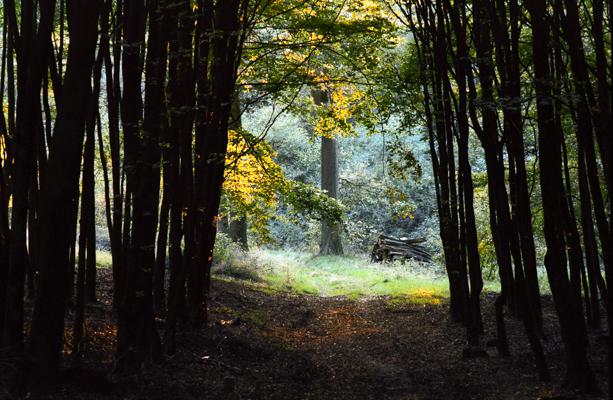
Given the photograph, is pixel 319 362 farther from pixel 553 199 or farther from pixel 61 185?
pixel 61 185

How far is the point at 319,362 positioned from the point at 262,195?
5.40m

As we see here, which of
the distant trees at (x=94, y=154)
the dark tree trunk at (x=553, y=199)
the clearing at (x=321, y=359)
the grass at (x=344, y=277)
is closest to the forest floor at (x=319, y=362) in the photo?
the clearing at (x=321, y=359)

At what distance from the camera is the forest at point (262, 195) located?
4891 millimetres

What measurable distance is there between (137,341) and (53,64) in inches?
110

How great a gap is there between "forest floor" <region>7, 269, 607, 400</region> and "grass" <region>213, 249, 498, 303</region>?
11.9 feet

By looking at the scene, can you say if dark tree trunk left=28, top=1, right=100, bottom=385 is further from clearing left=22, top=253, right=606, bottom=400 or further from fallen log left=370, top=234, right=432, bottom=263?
fallen log left=370, top=234, right=432, bottom=263

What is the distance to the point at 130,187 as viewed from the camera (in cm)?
612

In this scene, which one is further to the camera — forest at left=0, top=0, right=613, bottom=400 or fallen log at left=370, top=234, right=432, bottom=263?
fallen log at left=370, top=234, right=432, bottom=263

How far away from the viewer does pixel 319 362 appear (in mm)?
8000

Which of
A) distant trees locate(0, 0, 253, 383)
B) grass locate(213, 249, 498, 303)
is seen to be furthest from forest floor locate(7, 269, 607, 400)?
grass locate(213, 249, 498, 303)

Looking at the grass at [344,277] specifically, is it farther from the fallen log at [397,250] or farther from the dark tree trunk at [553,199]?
the dark tree trunk at [553,199]

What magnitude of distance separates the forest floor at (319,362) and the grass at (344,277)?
143 inches

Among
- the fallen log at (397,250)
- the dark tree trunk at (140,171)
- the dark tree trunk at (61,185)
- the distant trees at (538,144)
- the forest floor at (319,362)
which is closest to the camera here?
the dark tree trunk at (61,185)

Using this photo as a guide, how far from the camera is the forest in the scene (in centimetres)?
489
